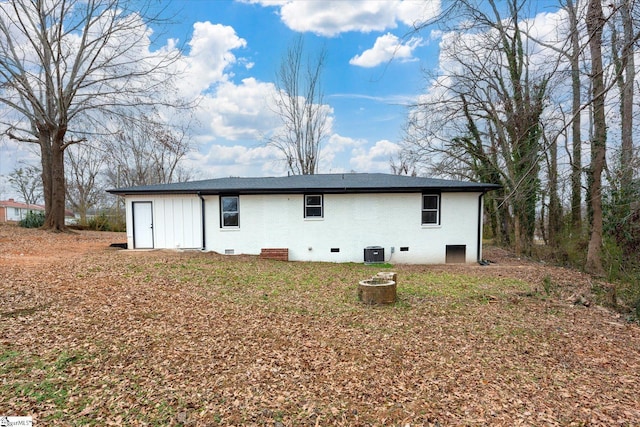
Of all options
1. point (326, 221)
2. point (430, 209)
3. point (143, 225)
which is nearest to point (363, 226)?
point (326, 221)

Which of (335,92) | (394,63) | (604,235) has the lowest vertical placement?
(604,235)

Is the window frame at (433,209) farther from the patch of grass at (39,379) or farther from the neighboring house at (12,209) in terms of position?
the neighboring house at (12,209)

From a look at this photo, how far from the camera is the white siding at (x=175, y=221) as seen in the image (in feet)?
38.5

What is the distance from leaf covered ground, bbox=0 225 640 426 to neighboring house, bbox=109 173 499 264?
4371 millimetres

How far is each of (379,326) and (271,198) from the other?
24.9 feet

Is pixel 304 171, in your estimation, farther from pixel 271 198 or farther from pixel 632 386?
pixel 632 386

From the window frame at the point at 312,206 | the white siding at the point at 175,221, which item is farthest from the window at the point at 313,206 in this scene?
the white siding at the point at 175,221

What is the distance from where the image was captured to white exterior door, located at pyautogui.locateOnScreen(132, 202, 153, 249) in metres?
11.7

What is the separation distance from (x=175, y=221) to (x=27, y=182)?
3642 centimetres

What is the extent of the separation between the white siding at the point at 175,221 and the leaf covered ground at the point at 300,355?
451 centimetres

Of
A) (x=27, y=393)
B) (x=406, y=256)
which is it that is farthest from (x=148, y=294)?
(x=406, y=256)

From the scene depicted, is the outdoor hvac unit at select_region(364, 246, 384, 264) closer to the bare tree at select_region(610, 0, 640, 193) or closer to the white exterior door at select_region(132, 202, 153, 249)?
the bare tree at select_region(610, 0, 640, 193)

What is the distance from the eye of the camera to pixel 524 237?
1417 cm

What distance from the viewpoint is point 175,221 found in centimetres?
1180
